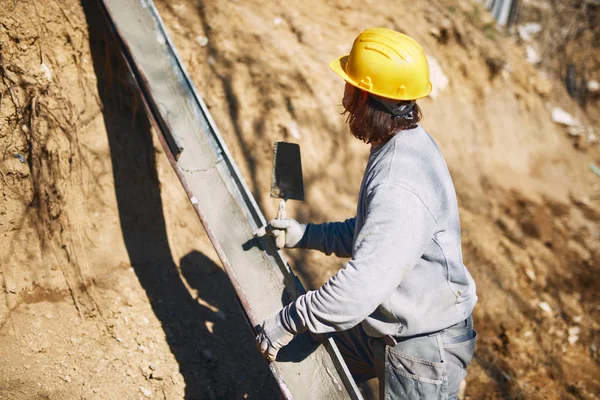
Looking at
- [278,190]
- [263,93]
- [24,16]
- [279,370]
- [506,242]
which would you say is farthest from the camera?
[506,242]

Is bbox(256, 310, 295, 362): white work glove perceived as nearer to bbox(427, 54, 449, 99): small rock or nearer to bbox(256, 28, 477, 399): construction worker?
bbox(256, 28, 477, 399): construction worker

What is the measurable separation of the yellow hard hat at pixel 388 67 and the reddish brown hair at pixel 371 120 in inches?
2.3

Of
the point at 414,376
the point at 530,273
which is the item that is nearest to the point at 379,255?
the point at 414,376

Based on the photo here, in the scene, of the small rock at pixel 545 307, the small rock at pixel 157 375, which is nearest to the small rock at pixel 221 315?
the small rock at pixel 157 375

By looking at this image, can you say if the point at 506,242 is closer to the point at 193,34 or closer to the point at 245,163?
the point at 245,163

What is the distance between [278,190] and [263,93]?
212cm

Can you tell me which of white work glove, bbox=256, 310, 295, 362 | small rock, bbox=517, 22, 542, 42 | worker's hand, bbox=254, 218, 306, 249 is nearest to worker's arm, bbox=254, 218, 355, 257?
worker's hand, bbox=254, 218, 306, 249

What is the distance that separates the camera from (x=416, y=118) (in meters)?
2.16

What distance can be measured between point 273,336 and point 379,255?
0.63 metres

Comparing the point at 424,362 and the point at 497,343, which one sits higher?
the point at 424,362

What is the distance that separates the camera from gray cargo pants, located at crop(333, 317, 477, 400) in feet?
6.98

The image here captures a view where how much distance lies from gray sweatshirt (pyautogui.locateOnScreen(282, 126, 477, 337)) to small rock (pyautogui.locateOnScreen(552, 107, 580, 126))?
7.01 m

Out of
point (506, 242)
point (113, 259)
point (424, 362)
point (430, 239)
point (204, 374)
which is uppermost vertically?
point (430, 239)

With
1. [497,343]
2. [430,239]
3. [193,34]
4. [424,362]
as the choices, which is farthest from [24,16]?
[497,343]
